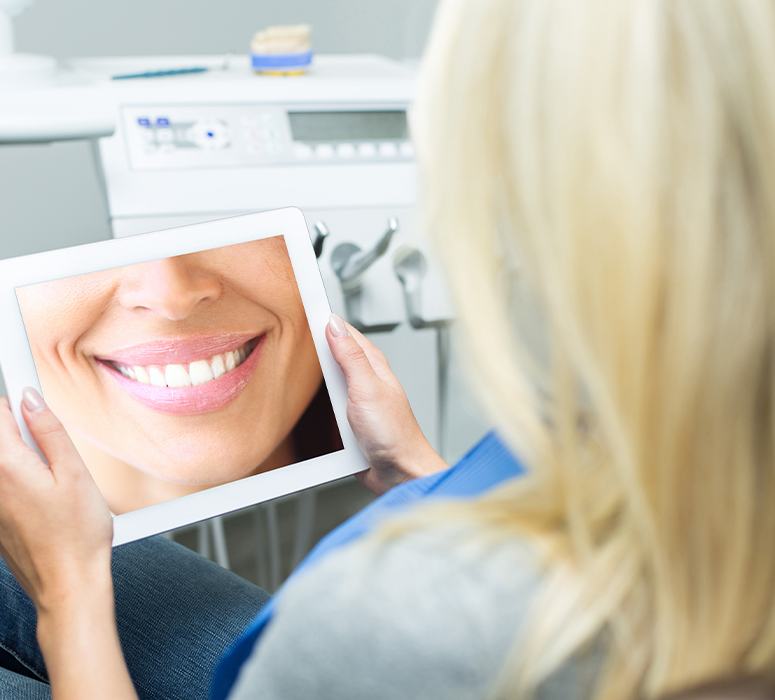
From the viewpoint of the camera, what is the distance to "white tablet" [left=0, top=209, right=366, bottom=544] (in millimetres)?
759

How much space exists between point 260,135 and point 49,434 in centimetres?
53

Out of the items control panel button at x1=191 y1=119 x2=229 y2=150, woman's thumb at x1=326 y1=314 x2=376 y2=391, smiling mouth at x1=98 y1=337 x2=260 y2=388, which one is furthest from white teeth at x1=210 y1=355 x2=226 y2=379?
control panel button at x1=191 y1=119 x2=229 y2=150

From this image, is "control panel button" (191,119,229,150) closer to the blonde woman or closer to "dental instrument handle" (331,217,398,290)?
"dental instrument handle" (331,217,398,290)

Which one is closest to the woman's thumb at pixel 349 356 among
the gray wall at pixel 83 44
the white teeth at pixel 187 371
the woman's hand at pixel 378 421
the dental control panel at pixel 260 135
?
the woman's hand at pixel 378 421

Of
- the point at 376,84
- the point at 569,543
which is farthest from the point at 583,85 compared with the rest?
the point at 376,84

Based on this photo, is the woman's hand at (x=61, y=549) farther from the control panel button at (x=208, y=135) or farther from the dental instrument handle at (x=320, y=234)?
the control panel button at (x=208, y=135)

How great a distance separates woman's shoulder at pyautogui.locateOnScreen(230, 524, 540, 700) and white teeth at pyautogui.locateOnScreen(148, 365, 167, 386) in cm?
46

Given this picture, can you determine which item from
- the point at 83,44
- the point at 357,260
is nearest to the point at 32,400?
the point at 357,260

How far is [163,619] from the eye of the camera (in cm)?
85

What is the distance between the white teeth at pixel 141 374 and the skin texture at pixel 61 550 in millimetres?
119

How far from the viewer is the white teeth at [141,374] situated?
0.83 metres

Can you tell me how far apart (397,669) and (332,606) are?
0.13 feet

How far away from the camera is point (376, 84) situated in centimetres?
117

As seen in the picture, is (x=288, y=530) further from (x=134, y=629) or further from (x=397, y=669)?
(x=397, y=669)
